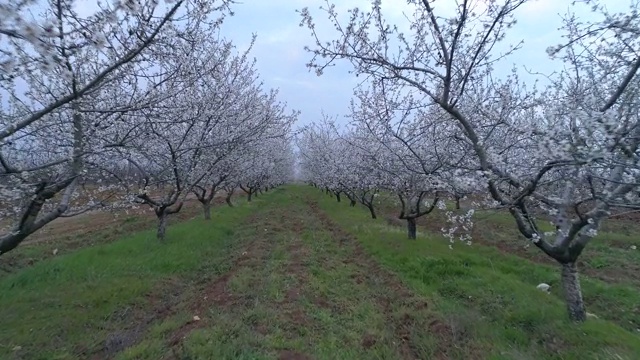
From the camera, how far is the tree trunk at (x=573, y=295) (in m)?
7.92

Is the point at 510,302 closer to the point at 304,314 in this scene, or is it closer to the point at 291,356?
the point at 304,314

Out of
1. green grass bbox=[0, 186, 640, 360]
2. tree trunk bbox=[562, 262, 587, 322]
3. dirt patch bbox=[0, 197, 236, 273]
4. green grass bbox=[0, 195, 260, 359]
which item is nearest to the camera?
green grass bbox=[0, 186, 640, 360]

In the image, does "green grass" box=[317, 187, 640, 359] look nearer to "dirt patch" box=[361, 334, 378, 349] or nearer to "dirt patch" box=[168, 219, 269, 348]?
"dirt patch" box=[361, 334, 378, 349]

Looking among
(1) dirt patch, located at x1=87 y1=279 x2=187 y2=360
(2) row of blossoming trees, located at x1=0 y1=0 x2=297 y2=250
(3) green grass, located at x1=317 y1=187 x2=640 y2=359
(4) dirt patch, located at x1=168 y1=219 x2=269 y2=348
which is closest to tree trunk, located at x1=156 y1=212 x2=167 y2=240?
(2) row of blossoming trees, located at x1=0 y1=0 x2=297 y2=250

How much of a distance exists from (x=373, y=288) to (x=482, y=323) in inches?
133

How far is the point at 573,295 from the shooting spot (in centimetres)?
798

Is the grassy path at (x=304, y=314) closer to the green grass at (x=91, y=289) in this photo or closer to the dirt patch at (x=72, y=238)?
the green grass at (x=91, y=289)

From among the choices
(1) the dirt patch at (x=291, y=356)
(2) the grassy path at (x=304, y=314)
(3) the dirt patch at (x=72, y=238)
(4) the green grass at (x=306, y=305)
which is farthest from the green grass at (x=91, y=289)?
(1) the dirt patch at (x=291, y=356)

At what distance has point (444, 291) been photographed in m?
10.6

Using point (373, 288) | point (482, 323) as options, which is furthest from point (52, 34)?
point (373, 288)

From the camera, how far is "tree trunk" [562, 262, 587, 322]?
7918mm

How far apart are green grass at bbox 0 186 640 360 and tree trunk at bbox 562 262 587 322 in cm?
21

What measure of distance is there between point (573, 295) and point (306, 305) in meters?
5.31

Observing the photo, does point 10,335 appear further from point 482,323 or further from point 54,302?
point 482,323
